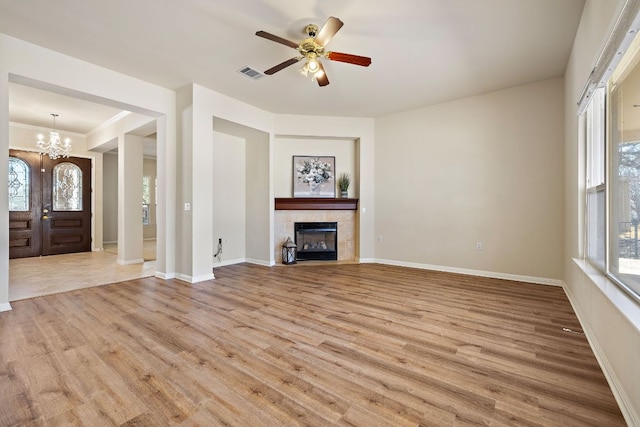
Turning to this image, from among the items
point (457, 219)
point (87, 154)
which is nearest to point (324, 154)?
point (457, 219)

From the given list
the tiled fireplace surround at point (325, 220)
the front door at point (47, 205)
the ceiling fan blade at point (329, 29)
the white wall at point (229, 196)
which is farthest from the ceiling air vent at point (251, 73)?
the front door at point (47, 205)

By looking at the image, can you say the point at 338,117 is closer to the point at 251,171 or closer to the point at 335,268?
the point at 251,171

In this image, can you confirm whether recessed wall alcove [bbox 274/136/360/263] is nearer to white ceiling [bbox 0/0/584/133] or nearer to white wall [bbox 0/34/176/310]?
white ceiling [bbox 0/0/584/133]

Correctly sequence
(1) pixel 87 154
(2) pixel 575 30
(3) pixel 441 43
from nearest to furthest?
1. (2) pixel 575 30
2. (3) pixel 441 43
3. (1) pixel 87 154

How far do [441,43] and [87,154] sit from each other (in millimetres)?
8121

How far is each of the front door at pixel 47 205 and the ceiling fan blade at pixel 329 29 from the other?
284 inches

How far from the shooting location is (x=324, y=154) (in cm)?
602

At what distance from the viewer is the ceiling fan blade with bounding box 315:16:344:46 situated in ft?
7.84

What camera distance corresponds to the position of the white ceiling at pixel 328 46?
2.61 metres

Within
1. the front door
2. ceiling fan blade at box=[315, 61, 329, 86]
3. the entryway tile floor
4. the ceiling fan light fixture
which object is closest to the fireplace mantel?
the entryway tile floor

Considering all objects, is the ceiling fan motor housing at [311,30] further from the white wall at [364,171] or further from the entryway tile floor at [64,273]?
the entryway tile floor at [64,273]

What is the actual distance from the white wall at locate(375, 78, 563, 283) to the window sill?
6.04 ft

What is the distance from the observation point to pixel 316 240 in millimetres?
6012

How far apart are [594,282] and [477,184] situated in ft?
8.98
